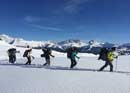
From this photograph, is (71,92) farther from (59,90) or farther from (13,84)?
(13,84)

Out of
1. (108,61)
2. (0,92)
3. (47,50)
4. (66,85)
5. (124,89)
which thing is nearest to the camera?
(0,92)

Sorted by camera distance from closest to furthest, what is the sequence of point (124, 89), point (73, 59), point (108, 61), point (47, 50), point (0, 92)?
point (0, 92) → point (124, 89) → point (108, 61) → point (73, 59) → point (47, 50)

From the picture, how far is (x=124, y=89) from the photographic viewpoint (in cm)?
1101

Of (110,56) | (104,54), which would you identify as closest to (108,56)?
(110,56)

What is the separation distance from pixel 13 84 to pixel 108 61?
7.95 metres

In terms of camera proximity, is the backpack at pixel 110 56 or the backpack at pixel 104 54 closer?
the backpack at pixel 110 56

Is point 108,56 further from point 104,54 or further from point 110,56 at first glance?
point 104,54

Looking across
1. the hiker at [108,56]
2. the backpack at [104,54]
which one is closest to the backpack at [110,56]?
→ the hiker at [108,56]

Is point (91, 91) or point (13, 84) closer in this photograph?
point (91, 91)

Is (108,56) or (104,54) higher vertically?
(104,54)

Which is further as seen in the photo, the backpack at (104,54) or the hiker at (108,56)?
the backpack at (104,54)

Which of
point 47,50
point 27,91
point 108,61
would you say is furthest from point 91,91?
point 47,50

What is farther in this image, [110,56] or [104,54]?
[104,54]

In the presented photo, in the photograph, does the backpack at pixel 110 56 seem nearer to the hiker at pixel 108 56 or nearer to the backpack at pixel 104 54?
the hiker at pixel 108 56
